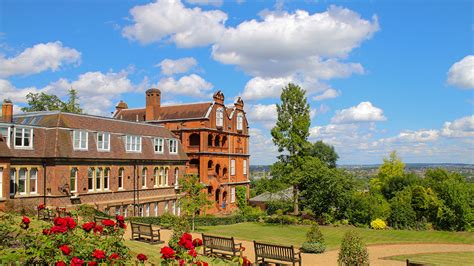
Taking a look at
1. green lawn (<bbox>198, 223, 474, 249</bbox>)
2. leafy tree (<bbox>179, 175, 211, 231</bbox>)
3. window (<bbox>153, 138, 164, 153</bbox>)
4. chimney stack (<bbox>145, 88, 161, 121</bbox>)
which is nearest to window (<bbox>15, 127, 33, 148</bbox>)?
leafy tree (<bbox>179, 175, 211, 231</bbox>)

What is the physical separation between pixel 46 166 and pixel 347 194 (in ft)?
81.4

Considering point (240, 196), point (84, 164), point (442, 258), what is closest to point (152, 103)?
point (240, 196)

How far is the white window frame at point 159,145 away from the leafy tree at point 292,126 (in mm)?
11524

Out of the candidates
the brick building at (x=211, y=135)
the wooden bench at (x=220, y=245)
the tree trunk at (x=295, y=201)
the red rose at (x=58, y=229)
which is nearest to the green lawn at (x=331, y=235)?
the tree trunk at (x=295, y=201)

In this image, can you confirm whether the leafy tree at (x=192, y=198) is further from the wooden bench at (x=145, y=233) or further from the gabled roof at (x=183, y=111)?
the gabled roof at (x=183, y=111)

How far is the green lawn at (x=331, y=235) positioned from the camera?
27.5 meters

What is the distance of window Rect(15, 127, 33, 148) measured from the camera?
28125 millimetres

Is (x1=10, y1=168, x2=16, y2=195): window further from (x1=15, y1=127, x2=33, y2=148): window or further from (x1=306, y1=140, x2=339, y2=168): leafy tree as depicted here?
(x1=306, y1=140, x2=339, y2=168): leafy tree

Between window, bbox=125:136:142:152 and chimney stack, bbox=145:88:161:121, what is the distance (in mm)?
14143

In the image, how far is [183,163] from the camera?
145 feet

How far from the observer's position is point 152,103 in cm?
5256

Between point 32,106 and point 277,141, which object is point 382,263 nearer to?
point 277,141

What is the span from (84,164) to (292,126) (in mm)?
21567

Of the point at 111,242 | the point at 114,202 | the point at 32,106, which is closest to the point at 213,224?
the point at 114,202
